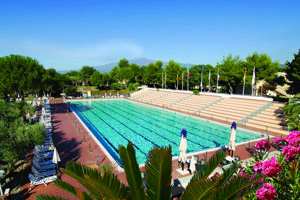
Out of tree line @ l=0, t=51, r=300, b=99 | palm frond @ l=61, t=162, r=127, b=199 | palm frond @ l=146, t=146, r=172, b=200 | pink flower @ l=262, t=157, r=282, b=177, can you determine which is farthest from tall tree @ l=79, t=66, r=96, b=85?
pink flower @ l=262, t=157, r=282, b=177

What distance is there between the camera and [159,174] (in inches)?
106

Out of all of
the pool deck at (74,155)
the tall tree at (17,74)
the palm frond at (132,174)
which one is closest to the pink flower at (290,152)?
the palm frond at (132,174)

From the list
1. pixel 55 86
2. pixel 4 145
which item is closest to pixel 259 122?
pixel 4 145

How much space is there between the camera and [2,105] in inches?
550

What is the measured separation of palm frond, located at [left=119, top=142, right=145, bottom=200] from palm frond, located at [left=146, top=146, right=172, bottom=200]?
0.59ft

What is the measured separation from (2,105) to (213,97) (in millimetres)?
25092

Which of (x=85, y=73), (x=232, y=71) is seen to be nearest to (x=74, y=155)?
(x=232, y=71)

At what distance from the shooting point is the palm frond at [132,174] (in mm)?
2915

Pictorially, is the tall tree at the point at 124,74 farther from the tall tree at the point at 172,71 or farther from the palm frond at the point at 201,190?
the palm frond at the point at 201,190

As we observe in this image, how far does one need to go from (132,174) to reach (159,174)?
53 centimetres

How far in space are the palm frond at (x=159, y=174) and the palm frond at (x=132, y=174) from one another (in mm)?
179

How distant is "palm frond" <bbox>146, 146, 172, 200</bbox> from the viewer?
2689mm

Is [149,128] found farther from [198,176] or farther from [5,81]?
[5,81]

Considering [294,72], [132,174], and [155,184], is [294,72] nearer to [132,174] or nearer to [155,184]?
[155,184]
